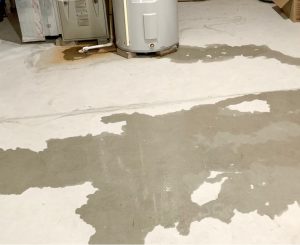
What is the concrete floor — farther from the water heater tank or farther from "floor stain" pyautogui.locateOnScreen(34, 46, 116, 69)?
the water heater tank

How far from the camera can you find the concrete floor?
176 cm

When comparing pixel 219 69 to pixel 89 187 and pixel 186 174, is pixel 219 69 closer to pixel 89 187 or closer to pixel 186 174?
pixel 186 174

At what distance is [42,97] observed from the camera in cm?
280

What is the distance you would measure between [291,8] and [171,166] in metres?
2.47

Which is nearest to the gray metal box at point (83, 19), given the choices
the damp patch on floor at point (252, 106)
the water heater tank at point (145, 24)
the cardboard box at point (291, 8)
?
the water heater tank at point (145, 24)

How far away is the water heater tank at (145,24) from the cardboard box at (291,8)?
4.06 ft

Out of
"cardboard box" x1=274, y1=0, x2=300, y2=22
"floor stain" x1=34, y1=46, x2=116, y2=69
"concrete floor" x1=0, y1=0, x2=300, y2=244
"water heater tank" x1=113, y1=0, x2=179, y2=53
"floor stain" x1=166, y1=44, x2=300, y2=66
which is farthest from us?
"cardboard box" x1=274, y1=0, x2=300, y2=22

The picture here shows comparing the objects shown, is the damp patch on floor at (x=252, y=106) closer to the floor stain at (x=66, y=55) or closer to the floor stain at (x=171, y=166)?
the floor stain at (x=171, y=166)

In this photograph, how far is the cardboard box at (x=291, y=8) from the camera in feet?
12.2

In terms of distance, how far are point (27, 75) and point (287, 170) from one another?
204 centimetres

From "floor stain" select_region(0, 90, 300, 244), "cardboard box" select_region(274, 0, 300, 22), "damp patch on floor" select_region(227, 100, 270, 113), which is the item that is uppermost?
"cardboard box" select_region(274, 0, 300, 22)

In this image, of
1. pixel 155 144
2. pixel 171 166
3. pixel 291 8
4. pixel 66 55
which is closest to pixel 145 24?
pixel 66 55

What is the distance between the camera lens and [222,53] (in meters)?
3.27

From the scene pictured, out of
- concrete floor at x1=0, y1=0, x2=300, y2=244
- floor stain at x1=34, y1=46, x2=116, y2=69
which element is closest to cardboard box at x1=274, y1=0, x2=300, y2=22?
concrete floor at x1=0, y1=0, x2=300, y2=244
